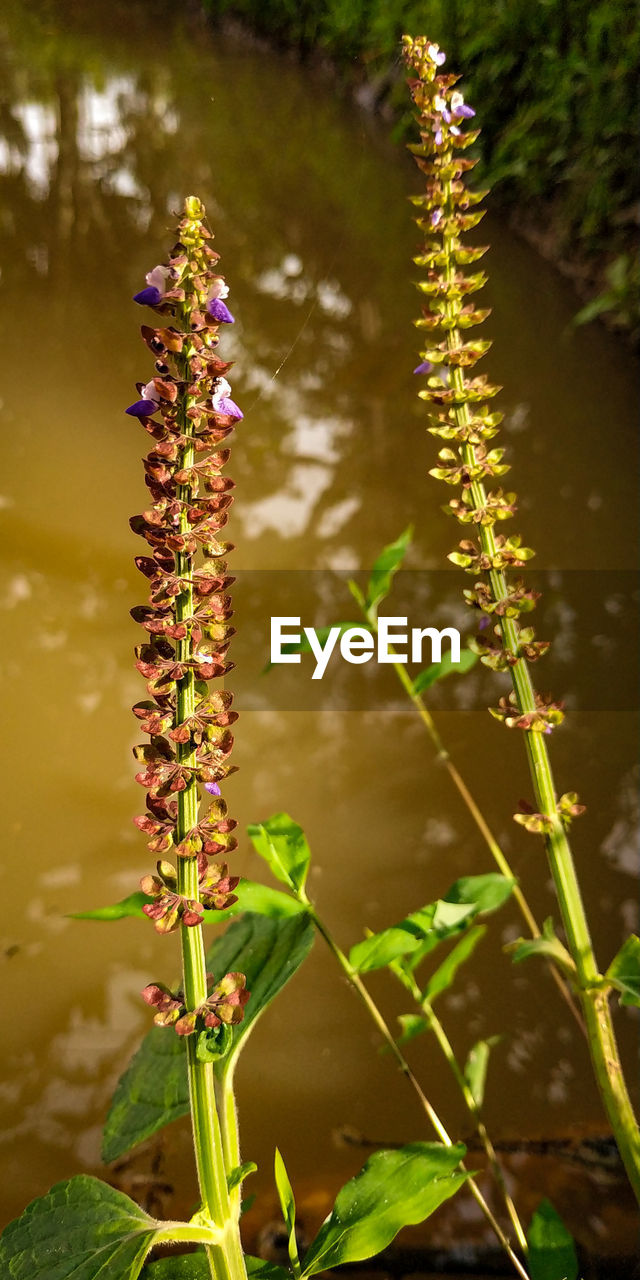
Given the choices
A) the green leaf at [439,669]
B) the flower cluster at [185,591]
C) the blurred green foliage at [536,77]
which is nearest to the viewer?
the flower cluster at [185,591]

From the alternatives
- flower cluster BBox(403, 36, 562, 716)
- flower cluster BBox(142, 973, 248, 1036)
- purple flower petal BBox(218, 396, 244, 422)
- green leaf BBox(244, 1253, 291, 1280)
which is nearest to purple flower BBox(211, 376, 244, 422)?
purple flower petal BBox(218, 396, 244, 422)

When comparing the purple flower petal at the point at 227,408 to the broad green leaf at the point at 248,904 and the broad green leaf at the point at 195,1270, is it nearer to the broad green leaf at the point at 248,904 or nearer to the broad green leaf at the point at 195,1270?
the broad green leaf at the point at 248,904

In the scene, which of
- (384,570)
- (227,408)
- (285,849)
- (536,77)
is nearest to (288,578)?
(384,570)

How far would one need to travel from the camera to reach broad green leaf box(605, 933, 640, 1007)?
0.45m

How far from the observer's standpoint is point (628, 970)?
46 centimetres

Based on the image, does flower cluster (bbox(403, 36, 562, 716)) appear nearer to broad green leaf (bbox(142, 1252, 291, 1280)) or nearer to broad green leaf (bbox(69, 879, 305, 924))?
broad green leaf (bbox(69, 879, 305, 924))

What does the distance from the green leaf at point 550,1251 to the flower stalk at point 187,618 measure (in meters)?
0.33

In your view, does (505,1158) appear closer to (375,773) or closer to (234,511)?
(375,773)

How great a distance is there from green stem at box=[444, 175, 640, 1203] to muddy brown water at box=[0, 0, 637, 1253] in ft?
0.99

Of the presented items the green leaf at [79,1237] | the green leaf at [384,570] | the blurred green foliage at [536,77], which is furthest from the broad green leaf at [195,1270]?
the blurred green foliage at [536,77]

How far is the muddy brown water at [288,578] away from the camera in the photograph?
73 centimetres

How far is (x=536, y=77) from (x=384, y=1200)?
133 cm

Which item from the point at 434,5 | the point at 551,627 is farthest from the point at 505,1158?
the point at 434,5

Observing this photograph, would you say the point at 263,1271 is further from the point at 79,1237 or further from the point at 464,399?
the point at 464,399
